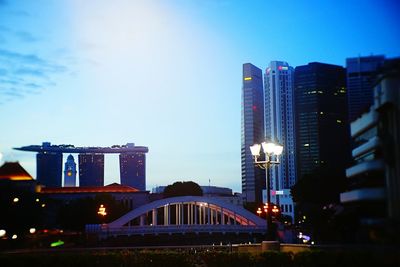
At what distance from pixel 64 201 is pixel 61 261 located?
68296 millimetres

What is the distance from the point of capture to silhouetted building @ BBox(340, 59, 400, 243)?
272 inches

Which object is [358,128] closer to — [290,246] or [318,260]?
[318,260]

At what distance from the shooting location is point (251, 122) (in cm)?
15512

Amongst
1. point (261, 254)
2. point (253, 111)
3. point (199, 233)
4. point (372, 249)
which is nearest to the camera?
point (372, 249)

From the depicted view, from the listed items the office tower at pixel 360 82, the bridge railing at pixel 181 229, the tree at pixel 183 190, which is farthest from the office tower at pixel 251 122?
the office tower at pixel 360 82

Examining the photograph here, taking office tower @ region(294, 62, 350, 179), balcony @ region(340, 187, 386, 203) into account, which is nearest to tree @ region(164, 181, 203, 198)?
office tower @ region(294, 62, 350, 179)

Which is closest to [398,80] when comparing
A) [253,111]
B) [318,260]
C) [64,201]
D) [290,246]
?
[318,260]

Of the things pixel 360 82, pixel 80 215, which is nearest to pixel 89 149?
pixel 80 215

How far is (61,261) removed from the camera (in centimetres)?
1277

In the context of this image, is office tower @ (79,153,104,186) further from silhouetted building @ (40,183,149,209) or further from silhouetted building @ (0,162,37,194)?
silhouetted building @ (0,162,37,194)

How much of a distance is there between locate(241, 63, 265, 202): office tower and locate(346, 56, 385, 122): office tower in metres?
144

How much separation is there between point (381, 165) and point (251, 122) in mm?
148724

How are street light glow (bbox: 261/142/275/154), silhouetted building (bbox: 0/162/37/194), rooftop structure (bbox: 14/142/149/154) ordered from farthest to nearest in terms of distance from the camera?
rooftop structure (bbox: 14/142/149/154)
silhouetted building (bbox: 0/162/37/194)
street light glow (bbox: 261/142/275/154)

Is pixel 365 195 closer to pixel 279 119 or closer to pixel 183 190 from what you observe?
pixel 183 190
